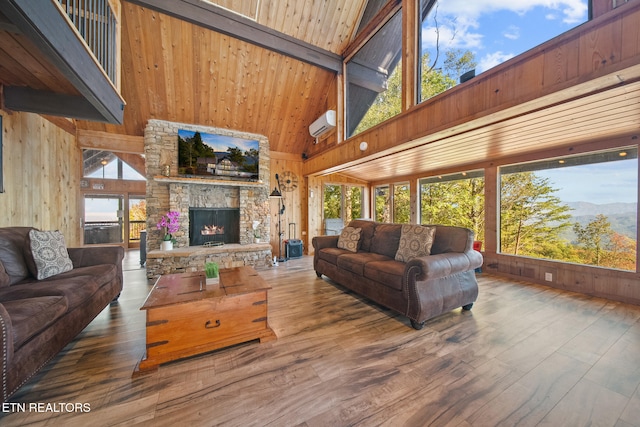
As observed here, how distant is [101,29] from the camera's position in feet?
8.48

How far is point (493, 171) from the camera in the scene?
4363 mm

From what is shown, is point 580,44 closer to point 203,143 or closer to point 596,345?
point 596,345

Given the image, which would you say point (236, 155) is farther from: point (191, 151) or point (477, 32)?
point (477, 32)

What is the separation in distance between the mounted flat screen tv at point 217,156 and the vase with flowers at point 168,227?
0.89 meters

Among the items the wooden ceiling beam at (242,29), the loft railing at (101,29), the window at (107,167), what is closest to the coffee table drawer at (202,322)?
the loft railing at (101,29)

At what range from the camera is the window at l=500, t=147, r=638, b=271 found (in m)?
3.04

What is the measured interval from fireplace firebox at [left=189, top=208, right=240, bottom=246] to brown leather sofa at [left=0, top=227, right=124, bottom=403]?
6.86 feet

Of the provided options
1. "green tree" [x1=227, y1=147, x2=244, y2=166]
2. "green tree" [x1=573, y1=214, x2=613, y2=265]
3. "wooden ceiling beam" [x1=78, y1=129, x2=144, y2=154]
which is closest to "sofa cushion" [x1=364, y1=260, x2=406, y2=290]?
"green tree" [x1=573, y1=214, x2=613, y2=265]

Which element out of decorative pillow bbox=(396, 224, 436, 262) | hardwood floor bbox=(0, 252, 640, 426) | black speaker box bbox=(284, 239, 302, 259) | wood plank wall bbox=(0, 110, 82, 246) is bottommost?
hardwood floor bbox=(0, 252, 640, 426)

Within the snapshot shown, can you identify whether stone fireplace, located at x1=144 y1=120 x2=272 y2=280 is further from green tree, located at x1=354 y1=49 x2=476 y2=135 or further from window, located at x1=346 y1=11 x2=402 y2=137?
green tree, located at x1=354 y1=49 x2=476 y2=135

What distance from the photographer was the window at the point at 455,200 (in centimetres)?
480

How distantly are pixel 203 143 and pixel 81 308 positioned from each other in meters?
3.64

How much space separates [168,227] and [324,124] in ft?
12.1

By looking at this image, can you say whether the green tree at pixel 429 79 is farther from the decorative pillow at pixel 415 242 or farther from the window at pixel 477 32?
the decorative pillow at pixel 415 242
